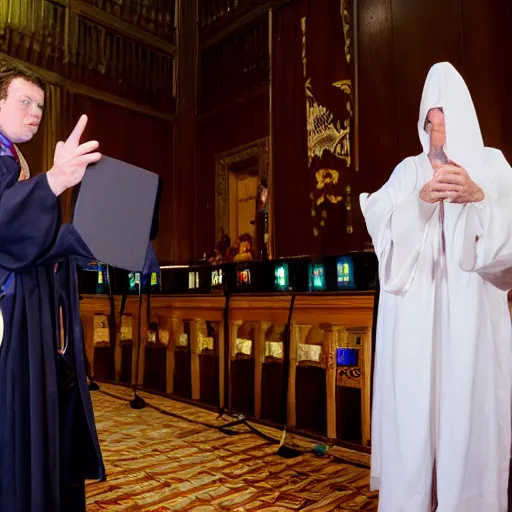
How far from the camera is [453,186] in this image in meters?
1.51

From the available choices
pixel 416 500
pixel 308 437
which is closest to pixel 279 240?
pixel 308 437

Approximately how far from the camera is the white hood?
1.67m

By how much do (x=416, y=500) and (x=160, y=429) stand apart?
91.3 inches

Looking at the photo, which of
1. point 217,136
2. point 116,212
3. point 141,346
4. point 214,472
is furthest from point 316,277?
point 217,136

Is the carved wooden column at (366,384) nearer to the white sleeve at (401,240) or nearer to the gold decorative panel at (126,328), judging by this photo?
the white sleeve at (401,240)

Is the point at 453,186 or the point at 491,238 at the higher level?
the point at 453,186

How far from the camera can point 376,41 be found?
4328 millimetres

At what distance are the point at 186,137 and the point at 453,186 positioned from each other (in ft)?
18.3

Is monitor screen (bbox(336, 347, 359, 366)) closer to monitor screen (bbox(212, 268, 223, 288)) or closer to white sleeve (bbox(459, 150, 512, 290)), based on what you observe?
monitor screen (bbox(212, 268, 223, 288))

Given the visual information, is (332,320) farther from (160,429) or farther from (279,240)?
(279,240)

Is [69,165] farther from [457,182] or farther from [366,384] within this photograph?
[366,384]

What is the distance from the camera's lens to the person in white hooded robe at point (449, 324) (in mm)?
1545

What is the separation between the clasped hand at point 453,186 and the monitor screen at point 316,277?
1683 millimetres

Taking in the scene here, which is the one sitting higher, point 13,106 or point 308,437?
point 13,106
